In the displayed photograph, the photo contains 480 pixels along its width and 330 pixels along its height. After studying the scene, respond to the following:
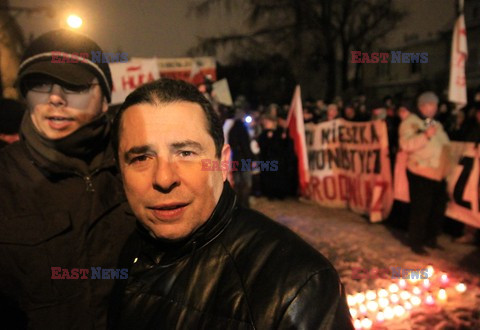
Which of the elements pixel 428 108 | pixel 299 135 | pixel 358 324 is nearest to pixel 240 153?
pixel 299 135

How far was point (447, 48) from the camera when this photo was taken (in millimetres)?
40125

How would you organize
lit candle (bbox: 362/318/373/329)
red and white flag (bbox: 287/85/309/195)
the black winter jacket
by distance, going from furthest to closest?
red and white flag (bbox: 287/85/309/195), lit candle (bbox: 362/318/373/329), the black winter jacket

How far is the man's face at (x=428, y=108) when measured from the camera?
16.4 ft

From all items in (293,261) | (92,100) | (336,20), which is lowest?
(293,261)

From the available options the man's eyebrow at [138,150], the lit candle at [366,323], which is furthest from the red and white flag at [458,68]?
the man's eyebrow at [138,150]

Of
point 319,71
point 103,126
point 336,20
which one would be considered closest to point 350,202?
point 103,126

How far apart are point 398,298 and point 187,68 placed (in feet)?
34.5

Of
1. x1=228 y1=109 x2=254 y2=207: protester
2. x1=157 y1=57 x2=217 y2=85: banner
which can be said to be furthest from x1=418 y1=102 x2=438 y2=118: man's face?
x1=157 y1=57 x2=217 y2=85: banner

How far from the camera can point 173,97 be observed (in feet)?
4.30

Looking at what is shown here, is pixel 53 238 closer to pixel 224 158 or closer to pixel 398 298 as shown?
pixel 224 158

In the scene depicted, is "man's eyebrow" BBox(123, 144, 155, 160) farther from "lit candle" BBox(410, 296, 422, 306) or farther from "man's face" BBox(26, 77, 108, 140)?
"lit candle" BBox(410, 296, 422, 306)

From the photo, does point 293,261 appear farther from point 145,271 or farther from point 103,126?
point 103,126

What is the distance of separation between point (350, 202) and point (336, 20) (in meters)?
14.0

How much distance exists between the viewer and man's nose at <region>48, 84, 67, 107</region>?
1.90 m
